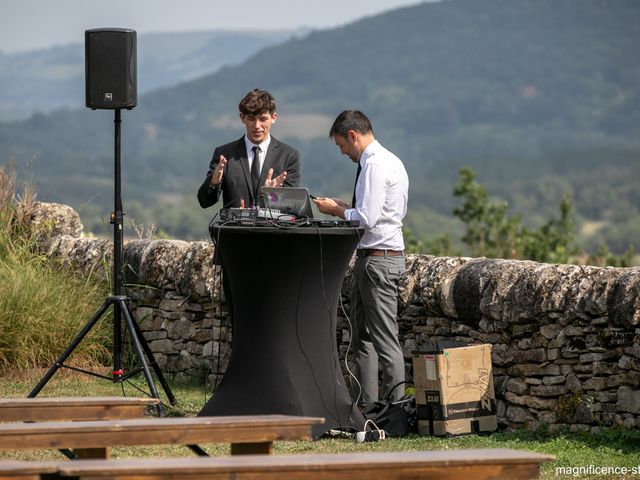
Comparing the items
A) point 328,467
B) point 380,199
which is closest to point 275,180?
point 380,199

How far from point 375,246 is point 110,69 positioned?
2.15 m

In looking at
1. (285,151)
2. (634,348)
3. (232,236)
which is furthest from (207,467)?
(285,151)

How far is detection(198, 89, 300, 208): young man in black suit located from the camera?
680 cm

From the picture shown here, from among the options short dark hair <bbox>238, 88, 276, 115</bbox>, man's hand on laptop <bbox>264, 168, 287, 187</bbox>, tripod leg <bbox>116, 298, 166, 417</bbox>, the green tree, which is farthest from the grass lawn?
the green tree

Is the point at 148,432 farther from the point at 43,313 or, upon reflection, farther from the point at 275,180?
the point at 43,313

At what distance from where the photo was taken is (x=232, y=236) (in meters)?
5.99

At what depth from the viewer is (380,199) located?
6441mm

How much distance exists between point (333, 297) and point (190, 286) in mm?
2580

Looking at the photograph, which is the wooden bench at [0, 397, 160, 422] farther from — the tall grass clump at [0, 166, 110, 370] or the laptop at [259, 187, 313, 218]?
the tall grass clump at [0, 166, 110, 370]

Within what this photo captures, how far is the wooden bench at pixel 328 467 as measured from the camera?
3301 mm

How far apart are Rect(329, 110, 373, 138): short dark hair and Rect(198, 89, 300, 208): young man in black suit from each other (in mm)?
421

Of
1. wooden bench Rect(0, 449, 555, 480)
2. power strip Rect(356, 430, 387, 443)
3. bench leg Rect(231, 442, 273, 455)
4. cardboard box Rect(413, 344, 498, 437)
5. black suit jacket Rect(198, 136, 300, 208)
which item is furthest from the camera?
black suit jacket Rect(198, 136, 300, 208)

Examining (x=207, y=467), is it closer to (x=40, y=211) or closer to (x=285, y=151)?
(x=285, y=151)

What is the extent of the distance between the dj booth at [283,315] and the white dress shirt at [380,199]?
265 mm
